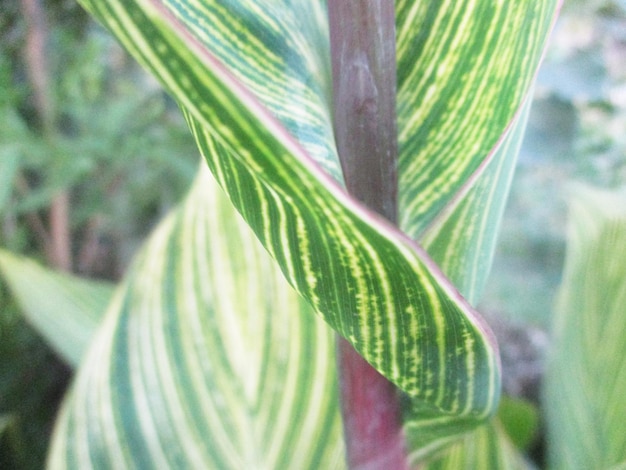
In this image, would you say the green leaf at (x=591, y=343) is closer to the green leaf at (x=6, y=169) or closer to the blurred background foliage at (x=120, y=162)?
A: the blurred background foliage at (x=120, y=162)

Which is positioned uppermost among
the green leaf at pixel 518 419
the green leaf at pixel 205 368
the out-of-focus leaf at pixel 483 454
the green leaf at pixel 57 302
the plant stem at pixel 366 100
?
the green leaf at pixel 57 302

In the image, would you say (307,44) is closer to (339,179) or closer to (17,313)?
(339,179)

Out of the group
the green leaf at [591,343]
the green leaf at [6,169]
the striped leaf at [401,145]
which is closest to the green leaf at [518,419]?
the green leaf at [591,343]

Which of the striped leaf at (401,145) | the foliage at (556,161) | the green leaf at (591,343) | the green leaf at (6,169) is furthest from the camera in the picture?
the foliage at (556,161)

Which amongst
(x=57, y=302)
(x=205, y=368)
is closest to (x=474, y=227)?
(x=205, y=368)

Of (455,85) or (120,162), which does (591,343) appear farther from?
(120,162)

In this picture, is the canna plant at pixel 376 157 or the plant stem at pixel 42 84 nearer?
the canna plant at pixel 376 157

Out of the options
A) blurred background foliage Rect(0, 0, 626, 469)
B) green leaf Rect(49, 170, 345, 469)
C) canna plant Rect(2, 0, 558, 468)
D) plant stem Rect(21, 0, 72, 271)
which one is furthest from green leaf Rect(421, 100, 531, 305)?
plant stem Rect(21, 0, 72, 271)

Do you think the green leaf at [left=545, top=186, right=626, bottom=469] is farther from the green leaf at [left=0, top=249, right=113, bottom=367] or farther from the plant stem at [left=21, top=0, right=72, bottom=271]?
the plant stem at [left=21, top=0, right=72, bottom=271]

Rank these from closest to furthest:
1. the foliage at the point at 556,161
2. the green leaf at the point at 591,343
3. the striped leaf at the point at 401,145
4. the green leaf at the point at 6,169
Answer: the striped leaf at the point at 401,145 < the green leaf at the point at 591,343 < the green leaf at the point at 6,169 < the foliage at the point at 556,161
